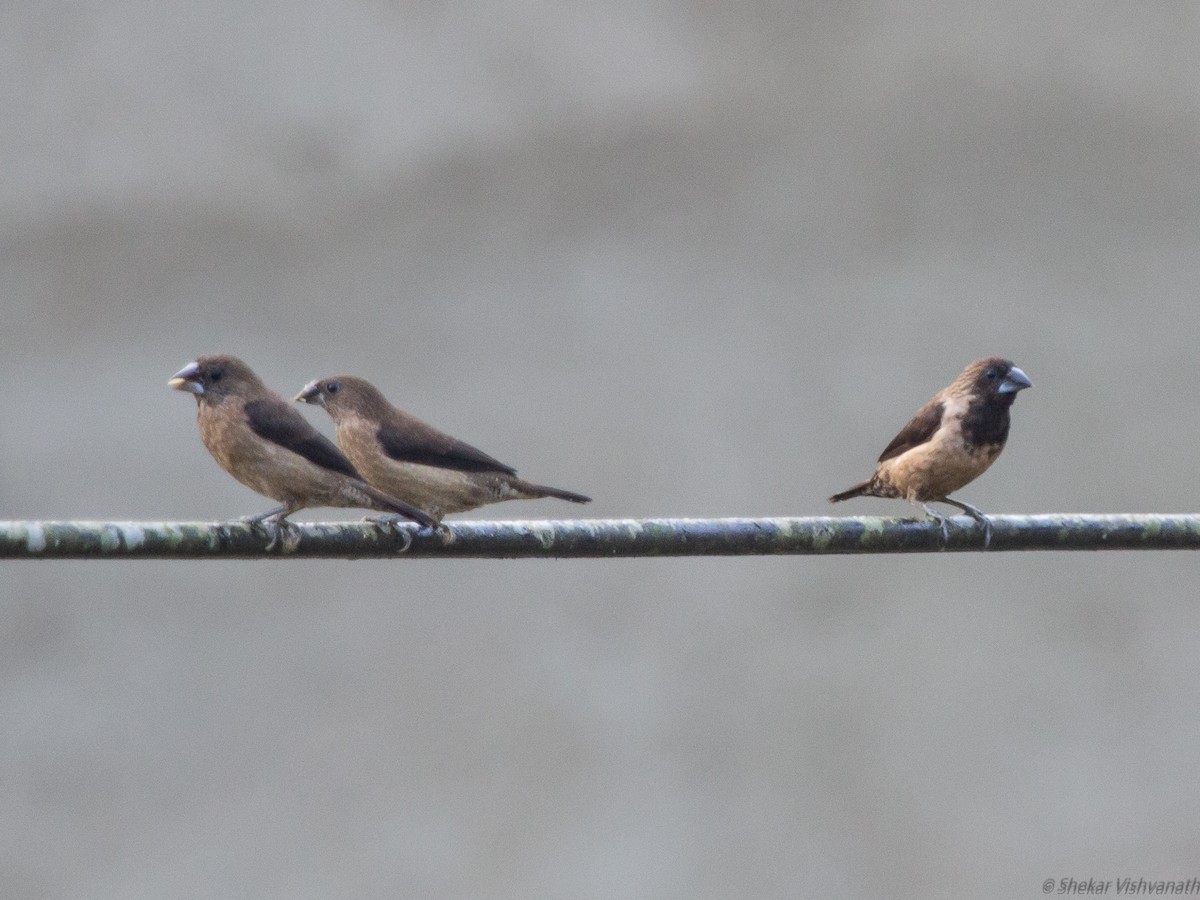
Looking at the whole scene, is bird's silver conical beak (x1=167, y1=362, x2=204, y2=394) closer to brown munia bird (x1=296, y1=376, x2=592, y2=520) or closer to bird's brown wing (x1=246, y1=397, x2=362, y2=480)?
bird's brown wing (x1=246, y1=397, x2=362, y2=480)

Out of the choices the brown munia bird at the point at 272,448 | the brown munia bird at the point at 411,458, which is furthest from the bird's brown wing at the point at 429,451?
the brown munia bird at the point at 272,448

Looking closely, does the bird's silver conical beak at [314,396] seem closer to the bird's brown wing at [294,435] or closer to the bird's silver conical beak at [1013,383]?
the bird's brown wing at [294,435]

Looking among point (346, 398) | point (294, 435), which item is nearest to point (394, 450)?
point (346, 398)

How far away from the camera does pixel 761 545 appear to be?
7.66 ft

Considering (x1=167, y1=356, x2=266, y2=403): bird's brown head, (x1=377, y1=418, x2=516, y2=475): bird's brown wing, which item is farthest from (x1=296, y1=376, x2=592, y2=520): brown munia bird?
(x1=167, y1=356, x2=266, y2=403): bird's brown head

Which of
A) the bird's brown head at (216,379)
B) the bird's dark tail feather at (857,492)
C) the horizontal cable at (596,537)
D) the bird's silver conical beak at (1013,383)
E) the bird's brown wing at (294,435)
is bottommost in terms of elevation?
the bird's dark tail feather at (857,492)

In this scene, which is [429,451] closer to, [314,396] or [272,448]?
[314,396]

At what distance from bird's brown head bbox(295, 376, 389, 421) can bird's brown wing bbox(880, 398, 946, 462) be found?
1.31 meters

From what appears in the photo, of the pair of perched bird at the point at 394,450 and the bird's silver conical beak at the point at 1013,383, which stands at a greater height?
the bird's silver conical beak at the point at 1013,383

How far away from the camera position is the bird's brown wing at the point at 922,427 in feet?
12.8

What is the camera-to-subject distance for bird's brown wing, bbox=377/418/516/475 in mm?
3523

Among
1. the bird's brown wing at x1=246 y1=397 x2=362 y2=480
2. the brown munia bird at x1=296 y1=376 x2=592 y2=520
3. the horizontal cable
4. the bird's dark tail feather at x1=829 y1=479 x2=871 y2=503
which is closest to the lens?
the horizontal cable

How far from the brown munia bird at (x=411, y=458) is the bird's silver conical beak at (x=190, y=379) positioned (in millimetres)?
330

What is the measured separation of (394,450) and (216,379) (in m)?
0.48
